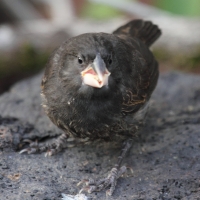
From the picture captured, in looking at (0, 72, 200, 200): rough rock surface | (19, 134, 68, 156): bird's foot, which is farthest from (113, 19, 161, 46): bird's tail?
(19, 134, 68, 156): bird's foot

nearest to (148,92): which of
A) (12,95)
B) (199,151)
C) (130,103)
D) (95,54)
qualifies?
(130,103)

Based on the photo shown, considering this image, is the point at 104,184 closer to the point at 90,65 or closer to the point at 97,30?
the point at 90,65

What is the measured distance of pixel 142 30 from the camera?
15.6ft

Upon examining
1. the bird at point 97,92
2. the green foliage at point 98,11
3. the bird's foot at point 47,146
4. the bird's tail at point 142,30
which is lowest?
the bird's foot at point 47,146

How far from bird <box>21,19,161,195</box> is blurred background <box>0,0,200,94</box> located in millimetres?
2240

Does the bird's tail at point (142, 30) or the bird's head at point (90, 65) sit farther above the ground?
the bird's tail at point (142, 30)

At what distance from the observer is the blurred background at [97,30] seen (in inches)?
235

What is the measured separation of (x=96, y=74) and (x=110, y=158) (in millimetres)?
1037

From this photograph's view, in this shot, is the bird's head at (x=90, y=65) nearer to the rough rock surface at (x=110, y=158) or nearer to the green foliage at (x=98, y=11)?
the rough rock surface at (x=110, y=158)

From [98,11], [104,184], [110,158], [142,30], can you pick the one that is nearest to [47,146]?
[110,158]

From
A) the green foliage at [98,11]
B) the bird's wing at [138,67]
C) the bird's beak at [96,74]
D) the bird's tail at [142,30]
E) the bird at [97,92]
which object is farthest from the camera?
the green foliage at [98,11]

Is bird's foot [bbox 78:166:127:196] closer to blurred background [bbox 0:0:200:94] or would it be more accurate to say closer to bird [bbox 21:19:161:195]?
bird [bbox 21:19:161:195]

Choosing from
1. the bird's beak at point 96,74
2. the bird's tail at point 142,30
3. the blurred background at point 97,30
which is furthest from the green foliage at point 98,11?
the bird's beak at point 96,74

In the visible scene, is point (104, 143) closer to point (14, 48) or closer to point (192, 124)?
point (192, 124)
